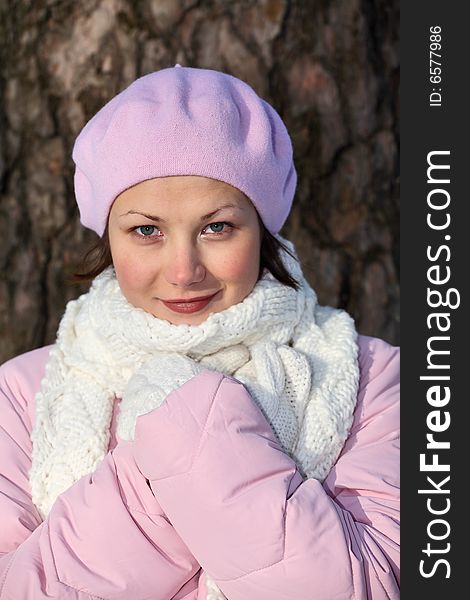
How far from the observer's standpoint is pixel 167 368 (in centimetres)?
243

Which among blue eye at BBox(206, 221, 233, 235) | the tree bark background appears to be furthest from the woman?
the tree bark background

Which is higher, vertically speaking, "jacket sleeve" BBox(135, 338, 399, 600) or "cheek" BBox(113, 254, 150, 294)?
"cheek" BBox(113, 254, 150, 294)

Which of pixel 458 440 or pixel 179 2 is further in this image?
pixel 179 2

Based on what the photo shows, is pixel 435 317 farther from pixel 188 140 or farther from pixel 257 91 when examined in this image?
pixel 257 91

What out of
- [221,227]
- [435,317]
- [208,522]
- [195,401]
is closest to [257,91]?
[221,227]

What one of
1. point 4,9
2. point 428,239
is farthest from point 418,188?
point 4,9

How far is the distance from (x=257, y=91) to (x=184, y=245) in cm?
115

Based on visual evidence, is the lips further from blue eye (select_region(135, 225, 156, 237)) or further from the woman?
blue eye (select_region(135, 225, 156, 237))

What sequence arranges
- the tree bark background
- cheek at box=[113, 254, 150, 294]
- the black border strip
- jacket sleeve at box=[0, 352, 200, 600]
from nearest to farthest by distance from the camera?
the black border strip < jacket sleeve at box=[0, 352, 200, 600] < cheek at box=[113, 254, 150, 294] < the tree bark background

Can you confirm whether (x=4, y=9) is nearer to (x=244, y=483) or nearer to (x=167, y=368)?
(x=167, y=368)

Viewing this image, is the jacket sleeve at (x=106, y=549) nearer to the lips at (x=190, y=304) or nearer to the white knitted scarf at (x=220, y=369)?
the white knitted scarf at (x=220, y=369)

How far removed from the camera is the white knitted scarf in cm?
244

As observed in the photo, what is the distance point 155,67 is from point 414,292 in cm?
167

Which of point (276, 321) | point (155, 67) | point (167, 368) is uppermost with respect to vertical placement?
point (155, 67)
